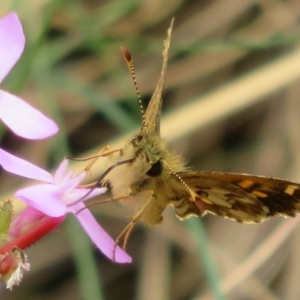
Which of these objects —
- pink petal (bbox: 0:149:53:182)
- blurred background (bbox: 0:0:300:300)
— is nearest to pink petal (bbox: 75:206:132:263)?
pink petal (bbox: 0:149:53:182)

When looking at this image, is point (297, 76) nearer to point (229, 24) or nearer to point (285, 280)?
point (229, 24)

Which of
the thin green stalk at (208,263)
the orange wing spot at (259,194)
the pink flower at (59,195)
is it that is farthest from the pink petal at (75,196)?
the thin green stalk at (208,263)

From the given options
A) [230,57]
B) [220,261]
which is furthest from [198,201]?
[230,57]

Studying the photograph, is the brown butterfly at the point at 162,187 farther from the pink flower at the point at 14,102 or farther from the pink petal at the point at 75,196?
the pink flower at the point at 14,102

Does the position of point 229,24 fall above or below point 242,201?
above

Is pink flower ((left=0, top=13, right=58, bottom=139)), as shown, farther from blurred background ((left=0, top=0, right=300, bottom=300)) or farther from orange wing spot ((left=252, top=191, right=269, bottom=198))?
→ blurred background ((left=0, top=0, right=300, bottom=300))

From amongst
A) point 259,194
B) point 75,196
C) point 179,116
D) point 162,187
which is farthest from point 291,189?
point 179,116

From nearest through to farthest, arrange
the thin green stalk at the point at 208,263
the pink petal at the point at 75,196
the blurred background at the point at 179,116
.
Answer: the pink petal at the point at 75,196
the thin green stalk at the point at 208,263
the blurred background at the point at 179,116
